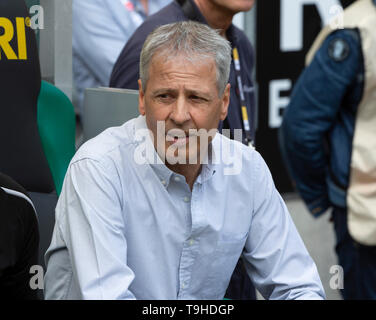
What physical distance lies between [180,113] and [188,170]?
201 mm

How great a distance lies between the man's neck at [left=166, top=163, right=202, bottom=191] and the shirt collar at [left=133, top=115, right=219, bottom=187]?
2 centimetres

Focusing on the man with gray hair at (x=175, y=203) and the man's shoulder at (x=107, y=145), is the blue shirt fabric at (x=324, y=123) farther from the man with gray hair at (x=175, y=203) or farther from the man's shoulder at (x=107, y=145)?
the man's shoulder at (x=107, y=145)

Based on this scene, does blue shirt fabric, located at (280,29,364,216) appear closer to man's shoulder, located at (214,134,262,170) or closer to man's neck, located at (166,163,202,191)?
man's shoulder, located at (214,134,262,170)

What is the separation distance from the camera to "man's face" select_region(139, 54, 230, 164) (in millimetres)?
1992

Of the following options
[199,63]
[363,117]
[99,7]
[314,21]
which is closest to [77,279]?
[199,63]

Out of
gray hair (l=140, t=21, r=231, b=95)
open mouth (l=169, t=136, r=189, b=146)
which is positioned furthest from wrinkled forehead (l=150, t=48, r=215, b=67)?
open mouth (l=169, t=136, r=189, b=146)

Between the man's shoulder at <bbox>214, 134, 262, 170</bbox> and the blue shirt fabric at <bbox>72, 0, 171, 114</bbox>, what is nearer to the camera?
the man's shoulder at <bbox>214, 134, 262, 170</bbox>

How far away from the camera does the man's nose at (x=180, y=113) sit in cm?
198

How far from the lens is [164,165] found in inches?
81.7

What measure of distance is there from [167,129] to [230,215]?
0.29 m

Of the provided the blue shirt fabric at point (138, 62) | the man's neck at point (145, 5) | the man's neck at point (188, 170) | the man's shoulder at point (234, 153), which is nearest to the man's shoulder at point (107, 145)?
the man's neck at point (188, 170)

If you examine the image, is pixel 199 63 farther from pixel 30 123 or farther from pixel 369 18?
pixel 369 18

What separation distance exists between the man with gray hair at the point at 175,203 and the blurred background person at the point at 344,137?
2.29ft

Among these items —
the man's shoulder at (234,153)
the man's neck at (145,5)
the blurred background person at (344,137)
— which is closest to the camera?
the man's shoulder at (234,153)
